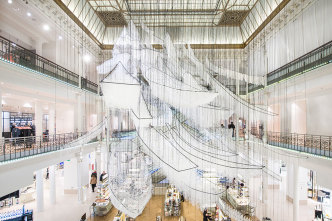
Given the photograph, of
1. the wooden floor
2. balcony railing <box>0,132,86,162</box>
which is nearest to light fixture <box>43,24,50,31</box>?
balcony railing <box>0,132,86,162</box>

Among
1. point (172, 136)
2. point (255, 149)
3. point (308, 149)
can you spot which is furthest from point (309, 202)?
point (172, 136)

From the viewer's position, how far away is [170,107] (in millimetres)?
3074

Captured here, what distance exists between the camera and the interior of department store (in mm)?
2615

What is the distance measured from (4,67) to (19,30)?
3.98 meters

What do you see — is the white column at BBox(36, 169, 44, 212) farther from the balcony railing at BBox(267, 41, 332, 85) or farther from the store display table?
the balcony railing at BBox(267, 41, 332, 85)

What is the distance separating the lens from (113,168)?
3564mm

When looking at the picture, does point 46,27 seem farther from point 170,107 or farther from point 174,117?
point 174,117

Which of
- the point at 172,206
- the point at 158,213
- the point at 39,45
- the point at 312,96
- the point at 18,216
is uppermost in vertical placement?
the point at 39,45

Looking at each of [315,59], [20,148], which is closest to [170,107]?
[20,148]

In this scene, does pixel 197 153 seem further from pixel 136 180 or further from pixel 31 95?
pixel 31 95

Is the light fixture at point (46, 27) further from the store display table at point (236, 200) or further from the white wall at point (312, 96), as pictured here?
the store display table at point (236, 200)

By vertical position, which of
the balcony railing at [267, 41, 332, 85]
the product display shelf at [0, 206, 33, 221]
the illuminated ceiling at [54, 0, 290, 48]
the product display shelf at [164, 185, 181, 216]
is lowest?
the product display shelf at [164, 185, 181, 216]

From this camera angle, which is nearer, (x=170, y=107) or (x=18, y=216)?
(x=170, y=107)

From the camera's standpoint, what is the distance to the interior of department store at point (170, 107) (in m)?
2.62
